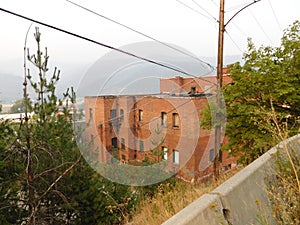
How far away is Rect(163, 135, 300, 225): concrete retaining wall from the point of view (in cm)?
173

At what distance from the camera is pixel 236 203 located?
2.14m

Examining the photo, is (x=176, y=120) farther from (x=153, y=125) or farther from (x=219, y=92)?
(x=219, y=92)

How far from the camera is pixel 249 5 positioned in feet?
23.2

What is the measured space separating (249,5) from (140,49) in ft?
13.8

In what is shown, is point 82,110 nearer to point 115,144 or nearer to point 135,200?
point 115,144

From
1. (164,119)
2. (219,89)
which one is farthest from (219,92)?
(164,119)

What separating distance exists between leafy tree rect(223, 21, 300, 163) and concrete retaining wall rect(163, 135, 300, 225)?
425cm

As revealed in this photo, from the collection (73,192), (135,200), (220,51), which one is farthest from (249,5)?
(73,192)

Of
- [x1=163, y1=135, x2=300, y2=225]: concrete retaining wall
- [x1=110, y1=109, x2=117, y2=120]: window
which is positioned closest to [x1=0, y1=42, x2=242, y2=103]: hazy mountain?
[x1=110, y1=109, x2=117, y2=120]: window

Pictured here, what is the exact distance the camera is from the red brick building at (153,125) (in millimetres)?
6570

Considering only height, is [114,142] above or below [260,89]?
below

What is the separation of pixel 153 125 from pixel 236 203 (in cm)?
826

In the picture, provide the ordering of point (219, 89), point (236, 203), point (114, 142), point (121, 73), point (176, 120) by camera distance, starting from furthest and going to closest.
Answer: point (176, 120) < point (219, 89) < point (114, 142) < point (121, 73) < point (236, 203)

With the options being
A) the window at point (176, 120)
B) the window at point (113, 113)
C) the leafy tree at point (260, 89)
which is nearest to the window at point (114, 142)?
the window at point (113, 113)
